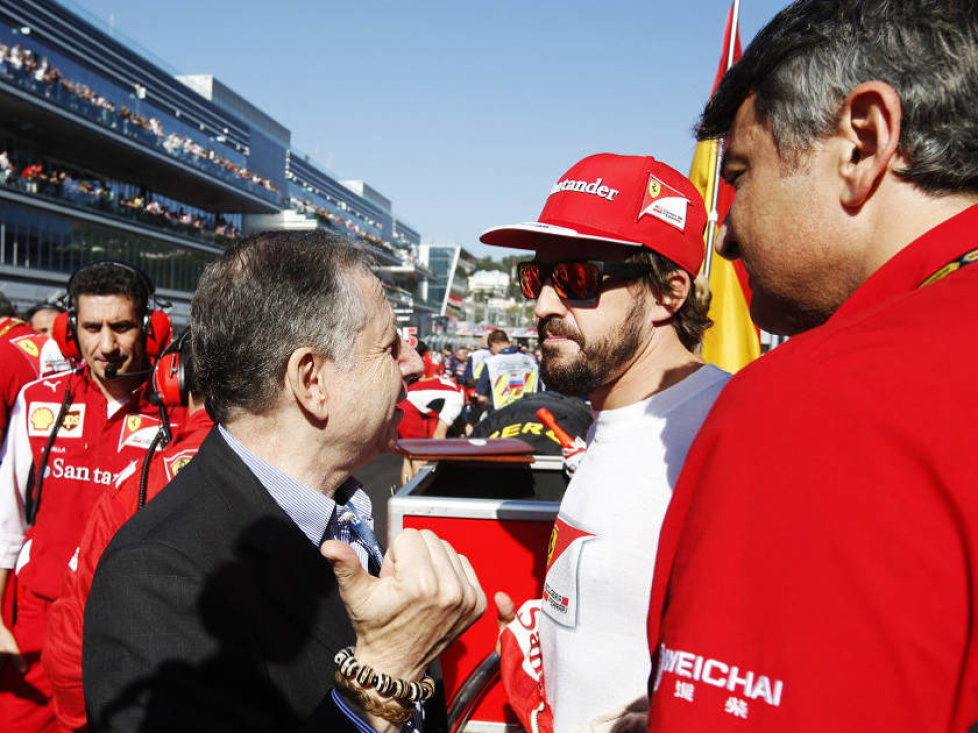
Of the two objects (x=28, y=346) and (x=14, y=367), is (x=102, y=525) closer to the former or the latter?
(x=14, y=367)

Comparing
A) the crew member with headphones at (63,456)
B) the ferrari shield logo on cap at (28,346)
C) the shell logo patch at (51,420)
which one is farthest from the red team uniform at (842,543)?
the ferrari shield logo on cap at (28,346)

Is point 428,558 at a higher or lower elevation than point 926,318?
lower

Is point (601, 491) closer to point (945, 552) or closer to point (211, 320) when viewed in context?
point (211, 320)

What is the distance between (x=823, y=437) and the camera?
0.69 metres

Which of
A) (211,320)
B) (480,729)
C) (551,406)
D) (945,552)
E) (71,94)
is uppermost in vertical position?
(71,94)

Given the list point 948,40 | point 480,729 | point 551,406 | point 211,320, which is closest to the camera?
point 948,40

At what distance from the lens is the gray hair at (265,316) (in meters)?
1.65

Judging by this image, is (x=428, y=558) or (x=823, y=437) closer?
(x=823, y=437)

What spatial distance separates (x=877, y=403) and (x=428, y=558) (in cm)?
87

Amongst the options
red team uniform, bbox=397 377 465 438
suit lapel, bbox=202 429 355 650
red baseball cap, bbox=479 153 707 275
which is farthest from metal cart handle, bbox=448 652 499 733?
red team uniform, bbox=397 377 465 438

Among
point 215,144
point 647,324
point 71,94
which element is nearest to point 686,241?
point 647,324

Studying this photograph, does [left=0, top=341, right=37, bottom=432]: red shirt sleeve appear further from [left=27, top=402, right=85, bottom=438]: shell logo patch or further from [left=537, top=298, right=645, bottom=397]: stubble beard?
[left=537, top=298, right=645, bottom=397]: stubble beard

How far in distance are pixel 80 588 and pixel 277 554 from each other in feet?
3.32

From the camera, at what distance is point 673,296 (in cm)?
223
